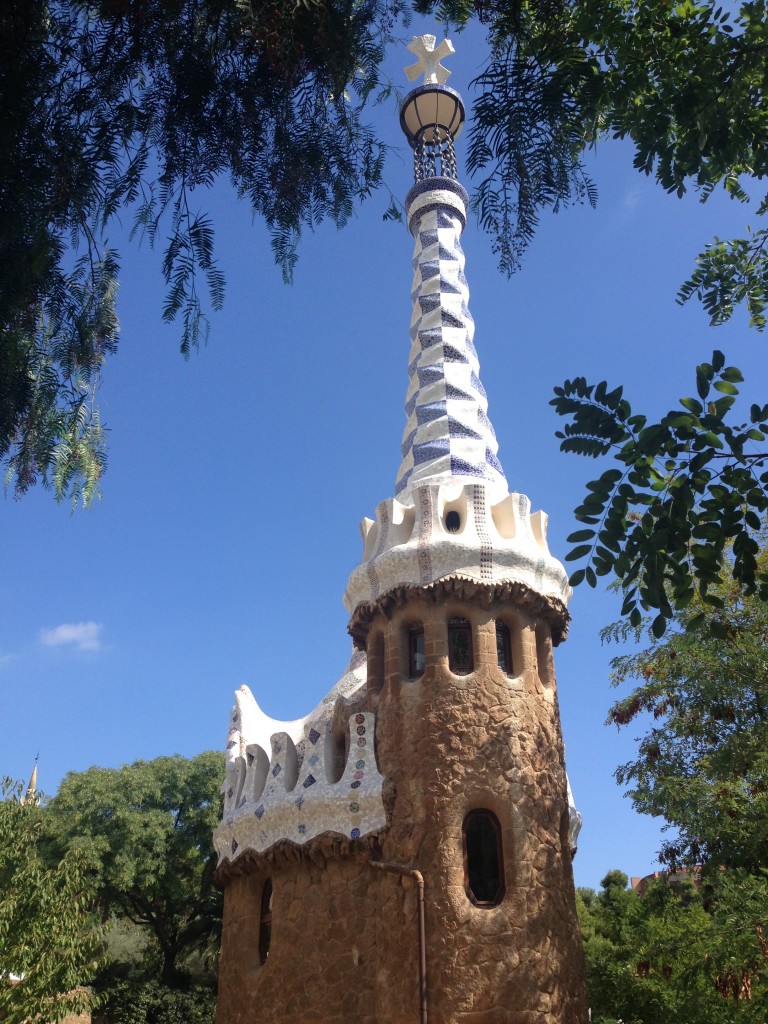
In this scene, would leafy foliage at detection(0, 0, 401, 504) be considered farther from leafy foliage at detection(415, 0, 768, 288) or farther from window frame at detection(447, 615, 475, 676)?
window frame at detection(447, 615, 475, 676)

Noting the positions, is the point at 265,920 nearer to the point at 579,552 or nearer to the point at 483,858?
the point at 483,858

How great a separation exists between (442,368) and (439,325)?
0.76m

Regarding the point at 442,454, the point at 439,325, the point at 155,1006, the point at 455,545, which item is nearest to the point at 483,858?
the point at 455,545

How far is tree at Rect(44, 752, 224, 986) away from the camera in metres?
16.9

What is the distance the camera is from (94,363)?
3.99 m

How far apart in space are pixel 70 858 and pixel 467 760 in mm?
6529

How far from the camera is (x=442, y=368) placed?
39.5 ft

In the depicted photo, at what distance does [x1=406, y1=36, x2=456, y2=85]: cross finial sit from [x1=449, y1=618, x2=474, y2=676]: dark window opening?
9.06 metres

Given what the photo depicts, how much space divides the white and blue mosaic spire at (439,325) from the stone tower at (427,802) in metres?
0.06

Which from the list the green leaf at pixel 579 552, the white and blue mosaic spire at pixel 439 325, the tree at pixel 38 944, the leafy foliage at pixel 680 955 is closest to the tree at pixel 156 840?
the tree at pixel 38 944

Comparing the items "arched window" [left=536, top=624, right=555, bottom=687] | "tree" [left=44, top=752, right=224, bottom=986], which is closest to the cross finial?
"arched window" [left=536, top=624, right=555, bottom=687]

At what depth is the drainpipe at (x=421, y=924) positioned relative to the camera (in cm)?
806

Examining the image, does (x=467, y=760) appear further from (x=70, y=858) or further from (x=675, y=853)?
(x=70, y=858)

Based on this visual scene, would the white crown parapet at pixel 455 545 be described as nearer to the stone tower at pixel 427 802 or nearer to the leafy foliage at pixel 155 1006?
the stone tower at pixel 427 802
